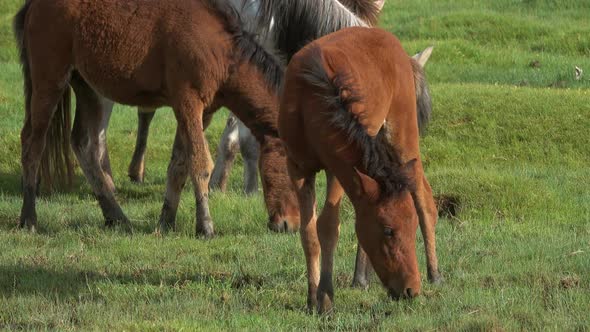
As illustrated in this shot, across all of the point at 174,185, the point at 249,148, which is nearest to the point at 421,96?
the point at 174,185

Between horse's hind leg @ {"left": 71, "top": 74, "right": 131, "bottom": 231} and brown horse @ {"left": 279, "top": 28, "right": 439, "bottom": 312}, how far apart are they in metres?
3.35

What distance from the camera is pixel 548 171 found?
37.4ft

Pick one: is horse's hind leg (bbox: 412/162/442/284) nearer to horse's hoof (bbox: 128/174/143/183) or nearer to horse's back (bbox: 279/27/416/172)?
horse's back (bbox: 279/27/416/172)

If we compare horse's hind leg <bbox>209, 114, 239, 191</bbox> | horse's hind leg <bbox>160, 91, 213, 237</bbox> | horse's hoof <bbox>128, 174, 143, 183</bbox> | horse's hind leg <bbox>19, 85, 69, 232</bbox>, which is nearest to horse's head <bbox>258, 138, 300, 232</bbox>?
horse's hind leg <bbox>160, 91, 213, 237</bbox>

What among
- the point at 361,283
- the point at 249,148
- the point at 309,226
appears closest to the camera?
the point at 309,226

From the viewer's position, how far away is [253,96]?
8.90m

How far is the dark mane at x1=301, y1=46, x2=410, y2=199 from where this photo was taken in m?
6.17

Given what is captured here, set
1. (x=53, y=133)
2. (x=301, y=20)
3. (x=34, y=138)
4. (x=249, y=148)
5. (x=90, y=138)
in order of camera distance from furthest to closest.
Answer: (x=249, y=148)
(x=53, y=133)
(x=90, y=138)
(x=301, y=20)
(x=34, y=138)

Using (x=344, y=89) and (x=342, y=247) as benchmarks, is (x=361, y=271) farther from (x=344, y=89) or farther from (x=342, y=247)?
(x=344, y=89)

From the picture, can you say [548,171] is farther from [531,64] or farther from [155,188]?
[531,64]

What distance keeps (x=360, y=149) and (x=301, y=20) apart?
383 centimetres

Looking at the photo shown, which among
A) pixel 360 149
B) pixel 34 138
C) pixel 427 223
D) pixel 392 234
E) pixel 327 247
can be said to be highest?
pixel 360 149

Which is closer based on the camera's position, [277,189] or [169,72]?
[169,72]

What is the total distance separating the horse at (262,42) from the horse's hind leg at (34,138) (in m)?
0.97
